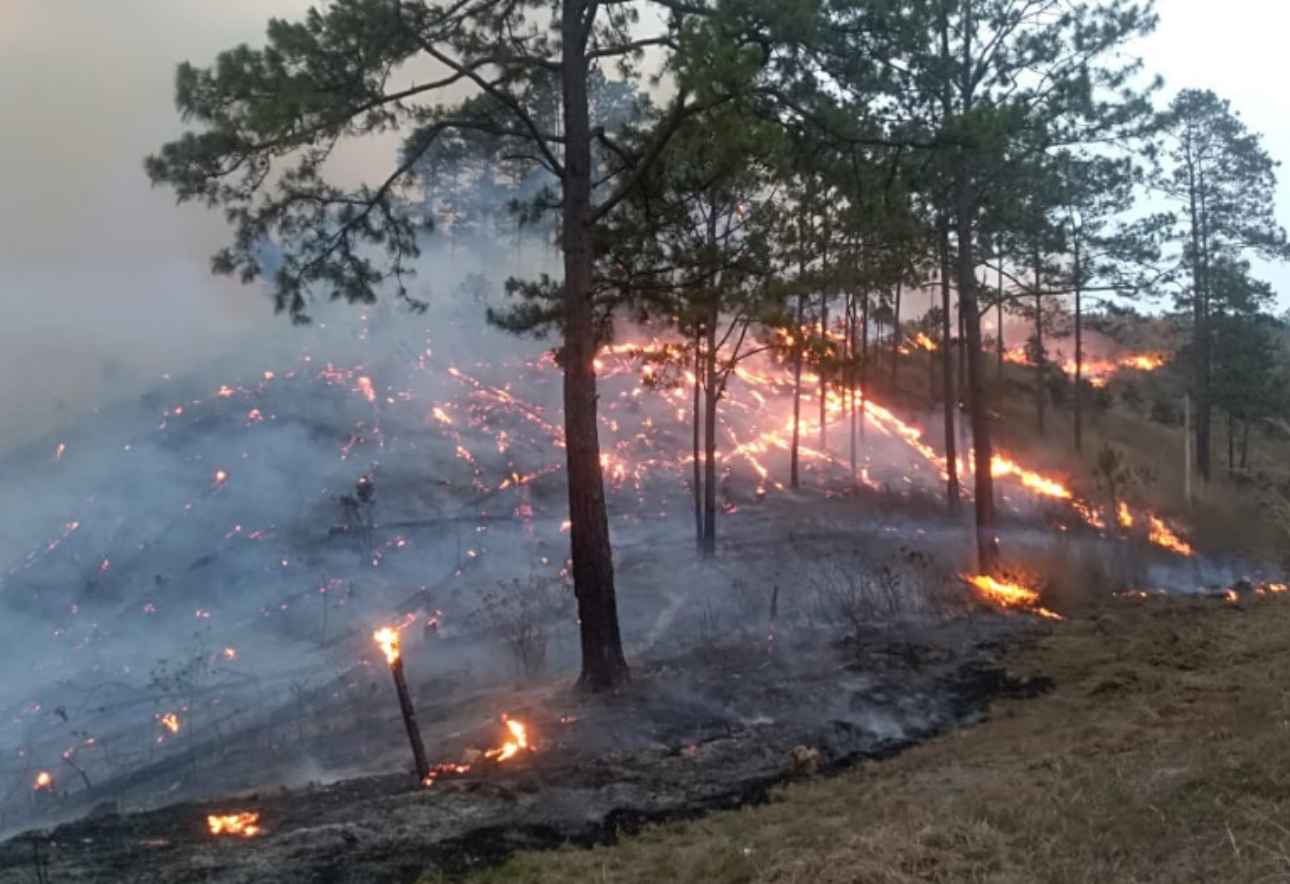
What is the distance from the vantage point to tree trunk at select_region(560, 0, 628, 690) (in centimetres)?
973

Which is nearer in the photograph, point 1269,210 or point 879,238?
point 879,238

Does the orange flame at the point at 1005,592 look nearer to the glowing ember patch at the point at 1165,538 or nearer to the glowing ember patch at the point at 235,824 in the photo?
the glowing ember patch at the point at 1165,538

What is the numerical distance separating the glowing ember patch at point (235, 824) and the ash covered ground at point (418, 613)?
0.14m

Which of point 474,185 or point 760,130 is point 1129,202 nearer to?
point 760,130

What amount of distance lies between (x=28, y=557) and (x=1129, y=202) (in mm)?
23311

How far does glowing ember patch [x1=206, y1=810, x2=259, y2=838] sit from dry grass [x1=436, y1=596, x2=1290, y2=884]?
2055mm

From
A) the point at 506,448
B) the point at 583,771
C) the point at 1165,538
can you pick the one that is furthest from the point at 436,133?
the point at 1165,538

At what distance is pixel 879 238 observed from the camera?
16.0 metres

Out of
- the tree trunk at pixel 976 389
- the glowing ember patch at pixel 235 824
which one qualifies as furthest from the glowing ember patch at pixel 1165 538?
the glowing ember patch at pixel 235 824

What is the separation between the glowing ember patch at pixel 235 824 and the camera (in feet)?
21.2

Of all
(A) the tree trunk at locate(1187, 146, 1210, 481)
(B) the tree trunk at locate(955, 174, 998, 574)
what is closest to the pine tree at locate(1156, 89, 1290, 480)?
(A) the tree trunk at locate(1187, 146, 1210, 481)

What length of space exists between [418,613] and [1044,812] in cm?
1191

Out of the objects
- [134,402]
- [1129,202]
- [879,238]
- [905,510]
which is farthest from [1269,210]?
[134,402]

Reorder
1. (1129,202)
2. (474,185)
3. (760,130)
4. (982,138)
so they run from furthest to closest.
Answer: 1. (474,185)
2. (1129,202)
3. (982,138)
4. (760,130)
